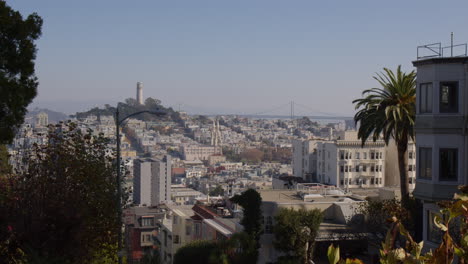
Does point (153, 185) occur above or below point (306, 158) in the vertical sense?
below

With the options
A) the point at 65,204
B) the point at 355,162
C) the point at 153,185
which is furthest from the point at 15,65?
the point at 153,185

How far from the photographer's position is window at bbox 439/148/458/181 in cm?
1423

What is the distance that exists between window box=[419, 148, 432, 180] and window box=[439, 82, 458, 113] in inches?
40.8

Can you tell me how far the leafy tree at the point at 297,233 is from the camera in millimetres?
18594

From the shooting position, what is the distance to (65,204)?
11.0 metres

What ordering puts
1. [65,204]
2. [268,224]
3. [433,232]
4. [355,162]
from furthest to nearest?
[355,162]
[268,224]
[433,232]
[65,204]

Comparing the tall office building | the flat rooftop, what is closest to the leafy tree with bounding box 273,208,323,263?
the flat rooftop

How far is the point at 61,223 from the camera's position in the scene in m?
10.6

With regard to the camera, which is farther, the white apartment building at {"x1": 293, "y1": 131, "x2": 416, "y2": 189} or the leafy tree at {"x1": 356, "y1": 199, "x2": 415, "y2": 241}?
the white apartment building at {"x1": 293, "y1": 131, "x2": 416, "y2": 189}

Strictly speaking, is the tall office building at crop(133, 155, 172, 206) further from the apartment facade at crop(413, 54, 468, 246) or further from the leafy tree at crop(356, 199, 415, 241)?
the apartment facade at crop(413, 54, 468, 246)

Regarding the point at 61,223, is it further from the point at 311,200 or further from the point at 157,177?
the point at 157,177

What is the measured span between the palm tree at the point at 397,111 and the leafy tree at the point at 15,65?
1061 centimetres

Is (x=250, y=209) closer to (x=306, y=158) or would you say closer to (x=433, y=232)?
(x=433, y=232)

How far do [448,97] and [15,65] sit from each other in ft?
31.2
